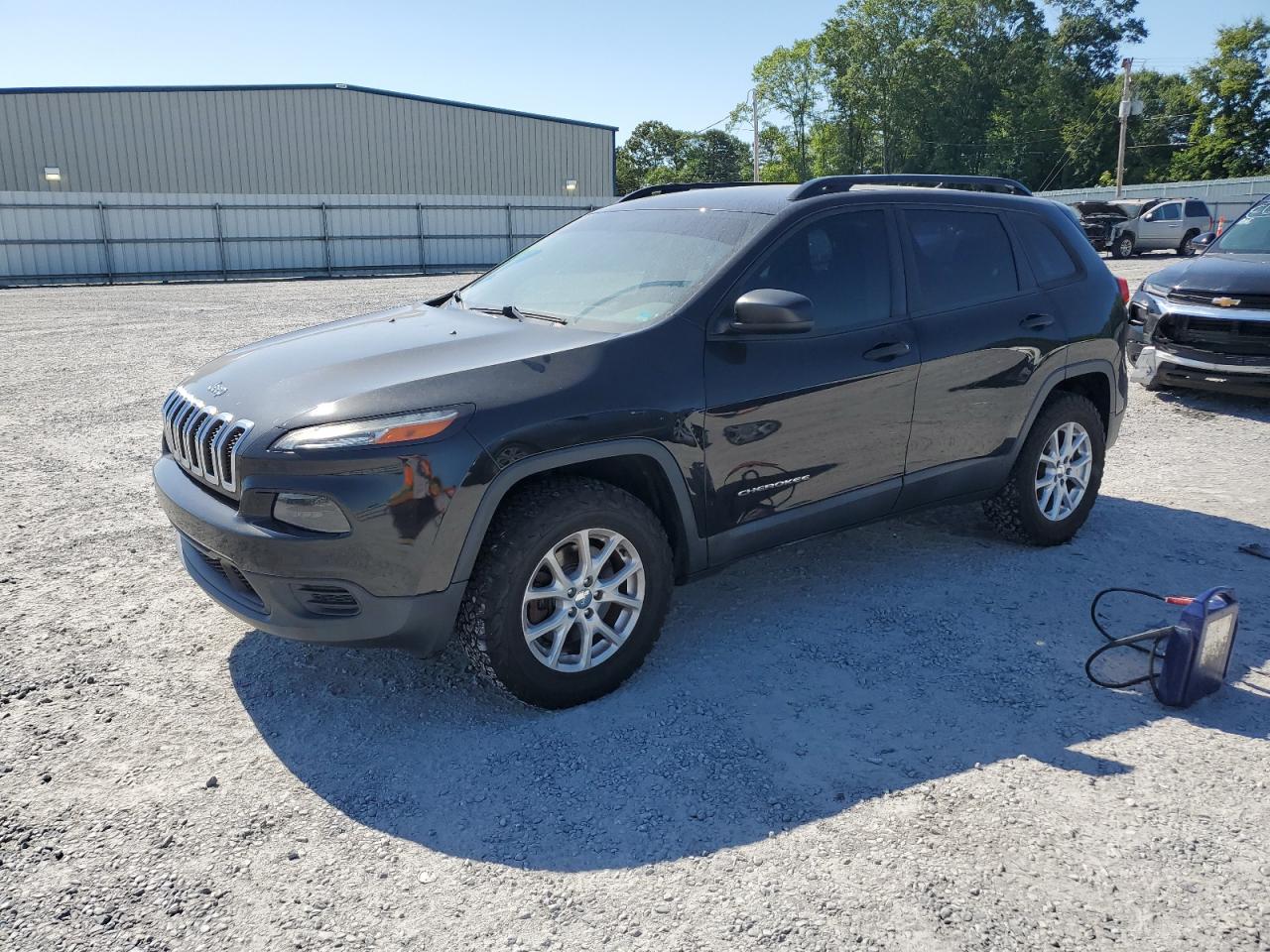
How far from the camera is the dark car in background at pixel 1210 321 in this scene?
7914mm

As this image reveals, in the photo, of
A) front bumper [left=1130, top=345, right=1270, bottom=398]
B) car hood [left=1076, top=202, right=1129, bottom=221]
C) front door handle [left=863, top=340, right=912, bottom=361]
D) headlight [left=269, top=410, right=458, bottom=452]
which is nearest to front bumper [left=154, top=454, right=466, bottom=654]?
headlight [left=269, top=410, right=458, bottom=452]

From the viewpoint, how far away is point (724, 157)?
10250 cm

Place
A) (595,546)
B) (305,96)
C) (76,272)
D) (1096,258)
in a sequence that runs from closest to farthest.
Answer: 1. (595,546)
2. (1096,258)
3. (76,272)
4. (305,96)

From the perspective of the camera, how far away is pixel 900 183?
15.0 ft

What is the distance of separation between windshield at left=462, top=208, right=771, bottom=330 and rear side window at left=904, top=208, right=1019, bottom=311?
902 mm

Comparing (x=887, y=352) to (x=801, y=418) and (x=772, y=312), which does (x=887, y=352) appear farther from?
(x=772, y=312)

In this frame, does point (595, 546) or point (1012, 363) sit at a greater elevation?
point (1012, 363)

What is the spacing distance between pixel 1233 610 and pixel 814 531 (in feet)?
5.02

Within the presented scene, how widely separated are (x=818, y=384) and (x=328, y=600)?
2022mm

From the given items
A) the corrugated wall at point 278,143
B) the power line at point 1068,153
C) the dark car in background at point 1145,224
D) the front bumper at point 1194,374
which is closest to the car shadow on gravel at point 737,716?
the front bumper at point 1194,374

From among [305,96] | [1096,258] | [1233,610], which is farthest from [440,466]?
[305,96]

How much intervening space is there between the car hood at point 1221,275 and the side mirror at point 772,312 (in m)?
6.28

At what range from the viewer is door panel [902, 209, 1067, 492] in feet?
14.1

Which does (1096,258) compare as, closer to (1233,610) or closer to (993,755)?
(1233,610)
